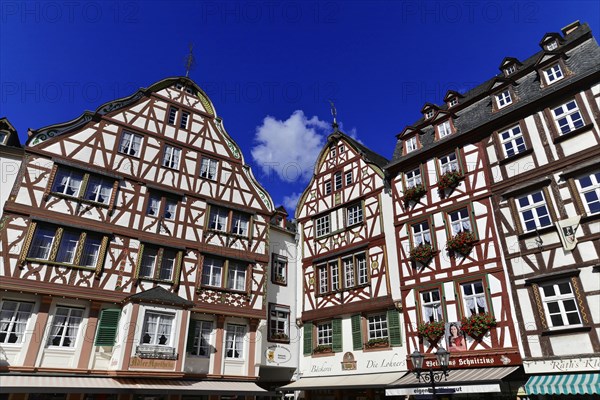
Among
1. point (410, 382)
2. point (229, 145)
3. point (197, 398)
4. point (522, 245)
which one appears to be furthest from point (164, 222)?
point (522, 245)

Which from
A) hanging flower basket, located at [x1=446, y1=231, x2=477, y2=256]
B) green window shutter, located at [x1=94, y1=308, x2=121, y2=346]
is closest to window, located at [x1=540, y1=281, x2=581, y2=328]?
hanging flower basket, located at [x1=446, y1=231, x2=477, y2=256]

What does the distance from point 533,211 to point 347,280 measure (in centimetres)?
833

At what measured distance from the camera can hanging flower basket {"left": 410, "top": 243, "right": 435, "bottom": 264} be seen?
15.5 meters

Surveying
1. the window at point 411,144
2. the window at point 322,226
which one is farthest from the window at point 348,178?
the window at point 411,144

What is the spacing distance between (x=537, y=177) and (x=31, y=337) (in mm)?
17463

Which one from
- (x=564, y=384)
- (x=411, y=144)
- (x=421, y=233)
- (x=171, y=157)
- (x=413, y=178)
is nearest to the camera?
(x=564, y=384)

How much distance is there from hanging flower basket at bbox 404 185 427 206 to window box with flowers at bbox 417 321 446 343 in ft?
16.3

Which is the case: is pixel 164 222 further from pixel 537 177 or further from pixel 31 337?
pixel 537 177

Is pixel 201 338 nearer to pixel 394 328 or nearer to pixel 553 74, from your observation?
pixel 394 328

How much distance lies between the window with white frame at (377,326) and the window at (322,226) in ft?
16.6

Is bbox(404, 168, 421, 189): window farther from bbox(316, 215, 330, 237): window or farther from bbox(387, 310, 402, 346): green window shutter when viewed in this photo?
bbox(387, 310, 402, 346): green window shutter

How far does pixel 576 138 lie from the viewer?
507 inches

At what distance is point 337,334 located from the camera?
1819cm

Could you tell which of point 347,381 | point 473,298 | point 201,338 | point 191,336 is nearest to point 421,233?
point 473,298
